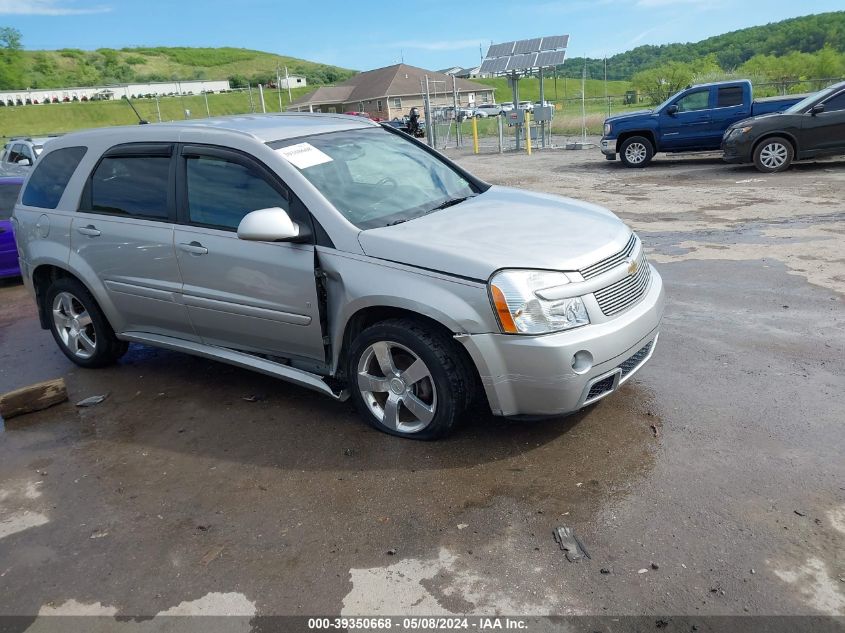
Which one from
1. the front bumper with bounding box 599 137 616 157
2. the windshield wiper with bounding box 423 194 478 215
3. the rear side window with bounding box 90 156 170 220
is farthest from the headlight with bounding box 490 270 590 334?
the front bumper with bounding box 599 137 616 157

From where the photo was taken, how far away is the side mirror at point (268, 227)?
3805 mm

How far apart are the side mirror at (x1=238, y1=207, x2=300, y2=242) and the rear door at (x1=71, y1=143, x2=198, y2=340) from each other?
96 cm

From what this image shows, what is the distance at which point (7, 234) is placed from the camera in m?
8.89

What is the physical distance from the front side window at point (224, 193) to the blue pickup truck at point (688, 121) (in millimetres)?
14760

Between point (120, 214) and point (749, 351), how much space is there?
4.63m

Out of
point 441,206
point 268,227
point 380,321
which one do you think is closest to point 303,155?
point 268,227

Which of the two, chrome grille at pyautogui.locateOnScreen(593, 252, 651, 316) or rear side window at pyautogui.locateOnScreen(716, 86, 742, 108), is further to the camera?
rear side window at pyautogui.locateOnScreen(716, 86, 742, 108)

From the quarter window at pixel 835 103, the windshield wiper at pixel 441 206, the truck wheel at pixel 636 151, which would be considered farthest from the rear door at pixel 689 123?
the windshield wiper at pixel 441 206

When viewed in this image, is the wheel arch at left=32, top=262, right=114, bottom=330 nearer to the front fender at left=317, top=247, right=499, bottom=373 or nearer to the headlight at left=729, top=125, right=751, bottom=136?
the front fender at left=317, top=247, right=499, bottom=373

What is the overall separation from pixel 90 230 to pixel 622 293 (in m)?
3.82

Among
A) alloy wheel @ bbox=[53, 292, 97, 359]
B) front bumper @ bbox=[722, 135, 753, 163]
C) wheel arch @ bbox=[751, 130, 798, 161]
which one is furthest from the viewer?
front bumper @ bbox=[722, 135, 753, 163]

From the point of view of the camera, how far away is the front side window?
4211 mm

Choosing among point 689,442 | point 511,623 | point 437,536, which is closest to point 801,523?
point 689,442

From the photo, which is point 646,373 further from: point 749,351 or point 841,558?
point 841,558
